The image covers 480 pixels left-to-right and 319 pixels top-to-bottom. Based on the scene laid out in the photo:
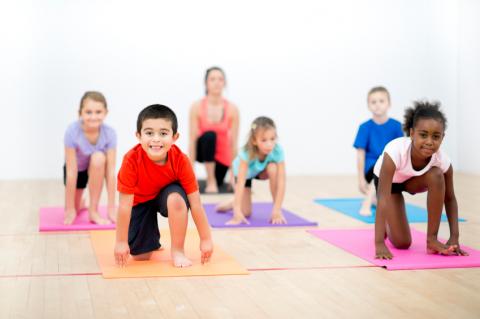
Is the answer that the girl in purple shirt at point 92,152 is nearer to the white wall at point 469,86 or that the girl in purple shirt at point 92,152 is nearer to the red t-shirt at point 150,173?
the red t-shirt at point 150,173

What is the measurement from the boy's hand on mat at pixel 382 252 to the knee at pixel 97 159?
5.62 ft

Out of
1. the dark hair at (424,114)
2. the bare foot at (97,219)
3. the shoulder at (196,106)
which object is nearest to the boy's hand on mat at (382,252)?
the dark hair at (424,114)

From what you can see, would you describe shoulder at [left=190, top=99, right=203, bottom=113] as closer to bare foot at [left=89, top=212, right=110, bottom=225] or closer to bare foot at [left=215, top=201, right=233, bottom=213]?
bare foot at [left=215, top=201, right=233, bottom=213]

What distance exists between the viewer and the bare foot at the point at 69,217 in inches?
172

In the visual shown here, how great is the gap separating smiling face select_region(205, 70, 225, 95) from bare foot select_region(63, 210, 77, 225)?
1983 mm

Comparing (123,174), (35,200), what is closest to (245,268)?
(123,174)

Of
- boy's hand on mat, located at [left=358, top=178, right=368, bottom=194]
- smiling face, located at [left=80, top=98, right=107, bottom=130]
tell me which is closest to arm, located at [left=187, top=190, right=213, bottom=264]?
smiling face, located at [left=80, top=98, right=107, bottom=130]

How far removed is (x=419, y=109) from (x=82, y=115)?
192cm

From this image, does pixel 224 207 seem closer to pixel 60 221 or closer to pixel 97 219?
pixel 97 219

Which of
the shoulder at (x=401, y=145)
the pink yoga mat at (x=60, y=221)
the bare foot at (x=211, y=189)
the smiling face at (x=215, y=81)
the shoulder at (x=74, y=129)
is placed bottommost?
the pink yoga mat at (x=60, y=221)

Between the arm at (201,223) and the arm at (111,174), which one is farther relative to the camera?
the arm at (111,174)

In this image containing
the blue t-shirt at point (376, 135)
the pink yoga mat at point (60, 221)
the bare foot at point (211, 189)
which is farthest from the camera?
the bare foot at point (211, 189)

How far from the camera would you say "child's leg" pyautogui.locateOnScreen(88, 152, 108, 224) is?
436 cm

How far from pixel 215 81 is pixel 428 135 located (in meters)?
2.92
